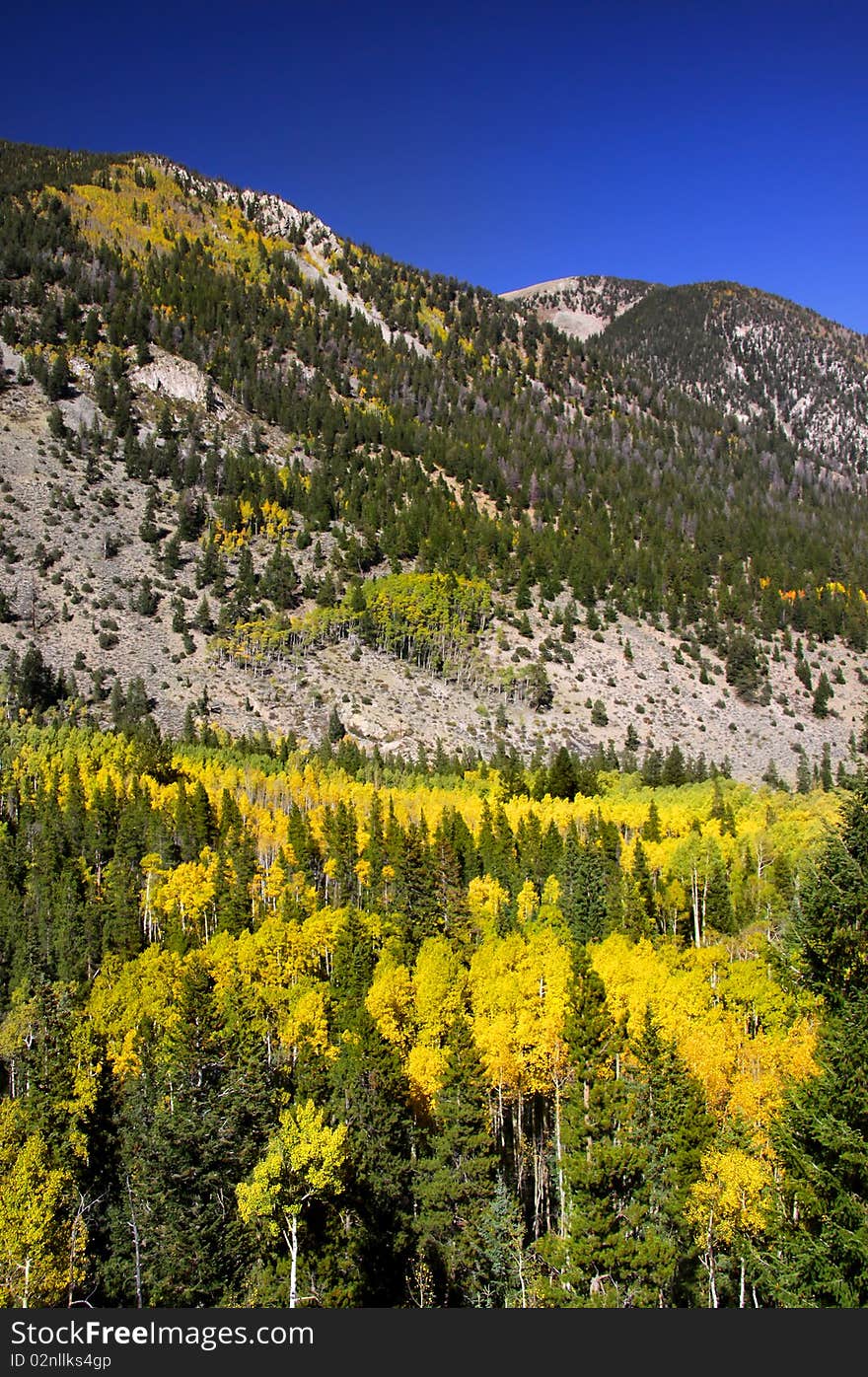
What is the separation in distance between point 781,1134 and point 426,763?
91374 millimetres

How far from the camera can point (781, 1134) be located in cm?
1833

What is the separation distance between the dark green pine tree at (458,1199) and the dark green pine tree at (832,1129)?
37.9ft

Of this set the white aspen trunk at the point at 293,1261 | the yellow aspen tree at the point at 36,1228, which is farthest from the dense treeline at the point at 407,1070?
the white aspen trunk at the point at 293,1261

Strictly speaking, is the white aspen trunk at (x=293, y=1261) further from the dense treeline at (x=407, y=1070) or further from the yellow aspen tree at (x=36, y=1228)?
the yellow aspen tree at (x=36, y=1228)

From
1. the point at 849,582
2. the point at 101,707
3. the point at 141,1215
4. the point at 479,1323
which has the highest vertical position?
the point at 849,582

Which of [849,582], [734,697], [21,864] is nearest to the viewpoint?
[21,864]

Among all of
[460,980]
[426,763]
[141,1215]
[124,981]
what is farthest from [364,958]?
[426,763]

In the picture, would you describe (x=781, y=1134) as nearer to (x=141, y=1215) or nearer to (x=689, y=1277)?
(x=689, y=1277)

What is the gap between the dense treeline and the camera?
24.9m

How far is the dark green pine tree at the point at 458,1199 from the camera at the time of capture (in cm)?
2834

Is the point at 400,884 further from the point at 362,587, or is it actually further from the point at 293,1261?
the point at 362,587

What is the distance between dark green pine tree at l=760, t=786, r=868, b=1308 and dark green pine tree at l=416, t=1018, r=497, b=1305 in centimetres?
1156

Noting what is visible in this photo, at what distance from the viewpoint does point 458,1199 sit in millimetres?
29281

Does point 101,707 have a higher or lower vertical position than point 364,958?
higher
